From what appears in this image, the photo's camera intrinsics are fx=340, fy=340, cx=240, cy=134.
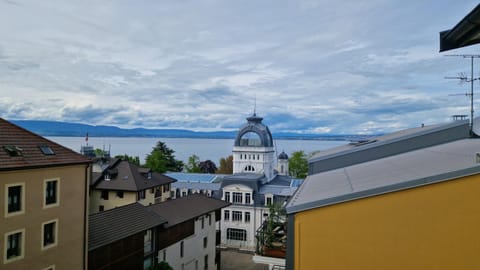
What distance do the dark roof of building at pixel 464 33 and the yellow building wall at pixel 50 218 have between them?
43.0 feet

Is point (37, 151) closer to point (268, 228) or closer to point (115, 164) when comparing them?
point (268, 228)

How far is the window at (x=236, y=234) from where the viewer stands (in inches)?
1402

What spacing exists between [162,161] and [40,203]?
43.7 m

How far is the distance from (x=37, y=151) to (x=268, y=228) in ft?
31.0

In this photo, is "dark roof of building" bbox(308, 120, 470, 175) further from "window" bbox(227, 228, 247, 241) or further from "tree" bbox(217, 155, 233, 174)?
"tree" bbox(217, 155, 233, 174)

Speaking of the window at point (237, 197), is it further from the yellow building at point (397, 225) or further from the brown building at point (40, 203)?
the yellow building at point (397, 225)

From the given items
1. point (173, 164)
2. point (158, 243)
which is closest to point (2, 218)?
point (158, 243)

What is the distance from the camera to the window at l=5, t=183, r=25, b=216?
11570 millimetres

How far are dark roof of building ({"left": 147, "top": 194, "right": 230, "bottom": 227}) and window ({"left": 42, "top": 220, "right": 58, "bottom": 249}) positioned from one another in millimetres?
6449

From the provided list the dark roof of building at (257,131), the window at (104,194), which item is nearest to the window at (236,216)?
the window at (104,194)

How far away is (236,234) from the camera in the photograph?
118 ft

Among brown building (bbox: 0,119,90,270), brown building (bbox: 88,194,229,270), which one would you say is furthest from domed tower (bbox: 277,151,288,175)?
brown building (bbox: 0,119,90,270)

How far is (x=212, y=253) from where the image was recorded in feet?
79.3

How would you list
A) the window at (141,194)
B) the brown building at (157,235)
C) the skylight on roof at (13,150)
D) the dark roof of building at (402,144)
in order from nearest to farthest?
the dark roof of building at (402,144) → the skylight on roof at (13,150) → the brown building at (157,235) → the window at (141,194)
